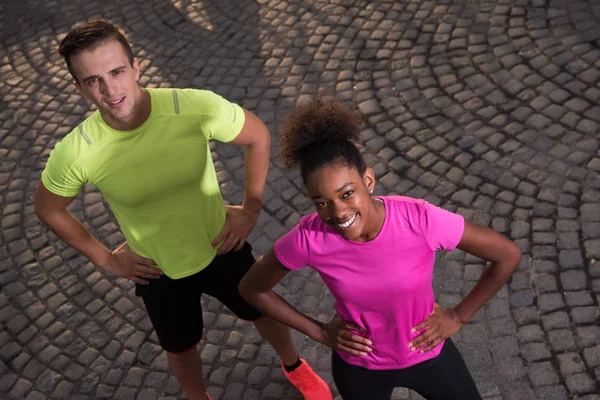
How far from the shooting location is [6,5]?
9.69 meters

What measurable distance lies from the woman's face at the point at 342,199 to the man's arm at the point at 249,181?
869mm

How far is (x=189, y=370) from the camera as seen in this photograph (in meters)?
4.02

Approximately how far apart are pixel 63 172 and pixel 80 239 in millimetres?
551

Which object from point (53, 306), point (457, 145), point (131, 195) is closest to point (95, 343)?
point (53, 306)

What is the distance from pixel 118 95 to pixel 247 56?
4.63m

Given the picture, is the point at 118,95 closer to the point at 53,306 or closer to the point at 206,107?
the point at 206,107

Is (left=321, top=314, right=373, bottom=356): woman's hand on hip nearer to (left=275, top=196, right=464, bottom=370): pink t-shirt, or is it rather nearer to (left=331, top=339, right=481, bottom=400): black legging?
(left=275, top=196, right=464, bottom=370): pink t-shirt

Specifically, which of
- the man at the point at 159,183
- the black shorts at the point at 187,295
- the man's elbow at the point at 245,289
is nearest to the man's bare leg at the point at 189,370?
the man at the point at 159,183

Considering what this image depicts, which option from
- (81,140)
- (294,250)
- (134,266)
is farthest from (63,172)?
(294,250)

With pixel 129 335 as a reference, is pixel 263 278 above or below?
above

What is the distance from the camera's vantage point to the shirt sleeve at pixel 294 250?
2.87m

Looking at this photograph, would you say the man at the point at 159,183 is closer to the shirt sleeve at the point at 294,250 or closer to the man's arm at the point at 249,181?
the man's arm at the point at 249,181

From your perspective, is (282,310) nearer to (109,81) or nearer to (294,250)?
(294,250)

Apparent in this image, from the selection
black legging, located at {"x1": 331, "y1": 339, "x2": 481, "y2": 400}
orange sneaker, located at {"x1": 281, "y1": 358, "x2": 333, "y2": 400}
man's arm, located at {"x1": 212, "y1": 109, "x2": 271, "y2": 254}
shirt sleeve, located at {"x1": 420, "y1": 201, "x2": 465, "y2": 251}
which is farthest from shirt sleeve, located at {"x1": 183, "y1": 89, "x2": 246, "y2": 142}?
orange sneaker, located at {"x1": 281, "y1": 358, "x2": 333, "y2": 400}
